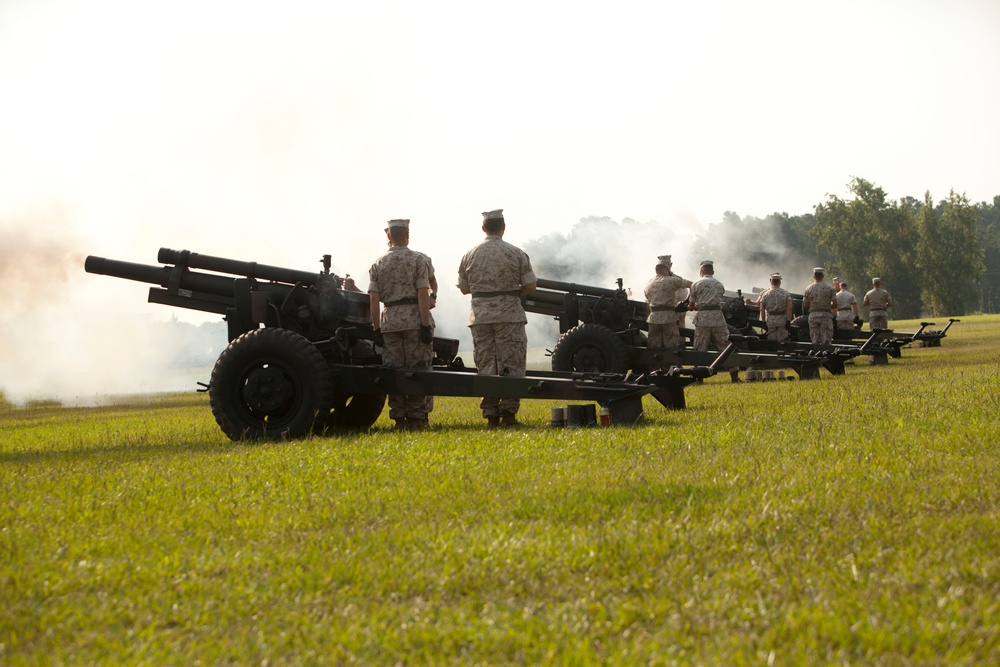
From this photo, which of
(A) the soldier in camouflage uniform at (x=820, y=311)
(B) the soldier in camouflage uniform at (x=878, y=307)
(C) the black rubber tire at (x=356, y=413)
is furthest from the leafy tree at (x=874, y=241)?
(C) the black rubber tire at (x=356, y=413)

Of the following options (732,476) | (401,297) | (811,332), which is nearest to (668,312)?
(811,332)

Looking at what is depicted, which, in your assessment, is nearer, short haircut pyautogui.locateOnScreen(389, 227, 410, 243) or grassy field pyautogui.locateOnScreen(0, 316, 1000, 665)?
grassy field pyautogui.locateOnScreen(0, 316, 1000, 665)

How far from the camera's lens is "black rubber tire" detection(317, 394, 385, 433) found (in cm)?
981

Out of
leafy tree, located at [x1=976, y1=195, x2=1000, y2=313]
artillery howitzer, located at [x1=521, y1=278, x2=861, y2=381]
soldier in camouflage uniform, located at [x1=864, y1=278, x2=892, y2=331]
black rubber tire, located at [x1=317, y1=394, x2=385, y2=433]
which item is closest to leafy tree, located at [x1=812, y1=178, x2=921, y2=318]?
leafy tree, located at [x1=976, y1=195, x2=1000, y2=313]

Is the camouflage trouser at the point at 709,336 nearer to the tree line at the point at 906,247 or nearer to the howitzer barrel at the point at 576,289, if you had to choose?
the howitzer barrel at the point at 576,289

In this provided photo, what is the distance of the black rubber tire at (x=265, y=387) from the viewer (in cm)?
863

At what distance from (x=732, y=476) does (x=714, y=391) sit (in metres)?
7.66

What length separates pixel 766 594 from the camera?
3395mm

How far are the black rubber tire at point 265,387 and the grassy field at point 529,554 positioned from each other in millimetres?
1550

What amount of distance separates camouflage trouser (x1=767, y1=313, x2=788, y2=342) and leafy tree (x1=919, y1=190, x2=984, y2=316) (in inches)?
2484

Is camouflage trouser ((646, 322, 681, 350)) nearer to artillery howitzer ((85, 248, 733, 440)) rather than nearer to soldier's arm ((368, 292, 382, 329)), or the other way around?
artillery howitzer ((85, 248, 733, 440))

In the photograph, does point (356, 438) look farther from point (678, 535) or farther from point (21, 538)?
point (678, 535)

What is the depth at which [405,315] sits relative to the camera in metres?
9.07

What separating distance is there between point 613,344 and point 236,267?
20.8ft
